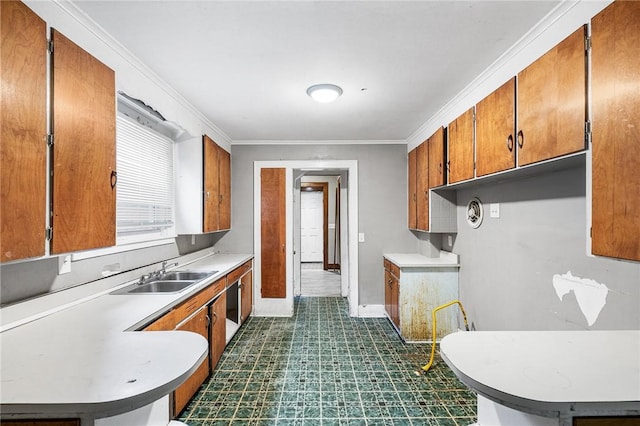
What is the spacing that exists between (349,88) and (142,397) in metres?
2.41

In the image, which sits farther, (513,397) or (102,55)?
(102,55)

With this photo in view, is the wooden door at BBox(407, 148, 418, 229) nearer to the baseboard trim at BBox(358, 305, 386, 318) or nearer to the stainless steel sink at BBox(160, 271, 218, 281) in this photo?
the baseboard trim at BBox(358, 305, 386, 318)

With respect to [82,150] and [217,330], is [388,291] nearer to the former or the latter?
[217,330]

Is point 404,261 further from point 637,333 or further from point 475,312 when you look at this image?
point 637,333

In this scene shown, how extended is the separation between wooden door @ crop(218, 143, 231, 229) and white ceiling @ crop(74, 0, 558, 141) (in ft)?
3.18

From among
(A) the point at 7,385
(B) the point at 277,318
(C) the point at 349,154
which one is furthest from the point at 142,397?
(C) the point at 349,154

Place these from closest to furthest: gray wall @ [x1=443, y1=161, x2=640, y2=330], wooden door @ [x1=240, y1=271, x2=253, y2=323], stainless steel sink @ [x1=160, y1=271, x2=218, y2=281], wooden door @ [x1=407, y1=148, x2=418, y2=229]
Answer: gray wall @ [x1=443, y1=161, x2=640, y2=330]
stainless steel sink @ [x1=160, y1=271, x2=218, y2=281]
wooden door @ [x1=240, y1=271, x2=253, y2=323]
wooden door @ [x1=407, y1=148, x2=418, y2=229]

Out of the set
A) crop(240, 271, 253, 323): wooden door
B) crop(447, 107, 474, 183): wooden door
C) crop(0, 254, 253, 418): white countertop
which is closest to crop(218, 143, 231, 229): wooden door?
crop(240, 271, 253, 323): wooden door

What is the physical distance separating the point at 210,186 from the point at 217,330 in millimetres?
1603

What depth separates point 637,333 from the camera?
1337mm

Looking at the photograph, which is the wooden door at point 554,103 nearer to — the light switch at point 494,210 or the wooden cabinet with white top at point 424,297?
the light switch at point 494,210

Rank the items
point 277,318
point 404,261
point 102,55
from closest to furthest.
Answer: point 102,55 → point 404,261 → point 277,318

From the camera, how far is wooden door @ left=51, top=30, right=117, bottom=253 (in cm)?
135

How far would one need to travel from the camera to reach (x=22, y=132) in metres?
1.17
